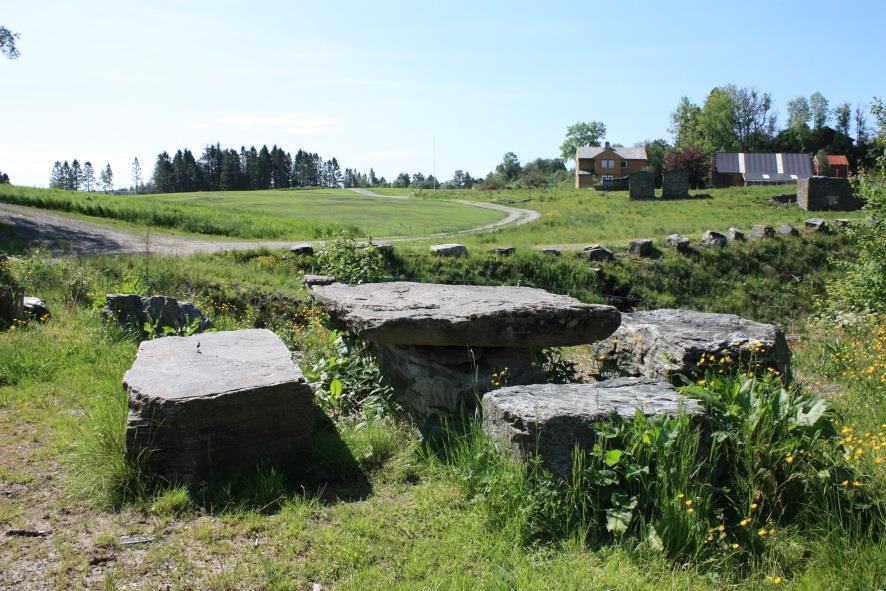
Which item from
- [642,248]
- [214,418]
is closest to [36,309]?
[214,418]

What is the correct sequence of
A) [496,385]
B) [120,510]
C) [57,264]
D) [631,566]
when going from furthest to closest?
1. [57,264]
2. [496,385]
3. [120,510]
4. [631,566]

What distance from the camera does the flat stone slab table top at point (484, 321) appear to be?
5883 mm

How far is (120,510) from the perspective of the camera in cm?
459

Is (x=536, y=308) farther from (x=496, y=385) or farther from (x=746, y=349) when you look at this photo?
(x=746, y=349)

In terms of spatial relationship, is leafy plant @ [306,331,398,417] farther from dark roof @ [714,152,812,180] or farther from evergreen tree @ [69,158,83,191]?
evergreen tree @ [69,158,83,191]

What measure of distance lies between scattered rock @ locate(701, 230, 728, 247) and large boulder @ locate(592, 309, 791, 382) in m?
17.7

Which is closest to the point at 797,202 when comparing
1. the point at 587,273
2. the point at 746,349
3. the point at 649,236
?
the point at 649,236

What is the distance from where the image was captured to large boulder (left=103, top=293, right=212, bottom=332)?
9.00m

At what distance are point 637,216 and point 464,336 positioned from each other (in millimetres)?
30012

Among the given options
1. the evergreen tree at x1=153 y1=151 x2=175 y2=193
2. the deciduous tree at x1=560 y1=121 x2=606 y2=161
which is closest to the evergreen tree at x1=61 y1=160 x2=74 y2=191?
the evergreen tree at x1=153 y1=151 x2=175 y2=193

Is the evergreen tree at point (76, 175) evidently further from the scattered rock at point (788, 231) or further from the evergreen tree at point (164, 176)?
the scattered rock at point (788, 231)

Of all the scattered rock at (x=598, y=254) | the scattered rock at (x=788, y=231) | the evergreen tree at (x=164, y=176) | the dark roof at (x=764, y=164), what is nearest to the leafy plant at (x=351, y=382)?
the scattered rock at (x=598, y=254)

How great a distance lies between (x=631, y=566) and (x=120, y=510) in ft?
10.5

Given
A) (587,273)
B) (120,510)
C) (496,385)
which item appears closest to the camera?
(120,510)
